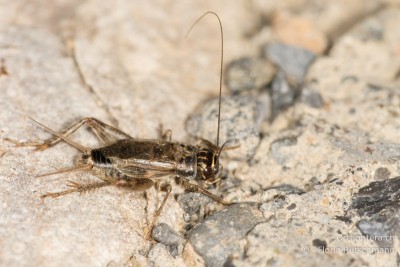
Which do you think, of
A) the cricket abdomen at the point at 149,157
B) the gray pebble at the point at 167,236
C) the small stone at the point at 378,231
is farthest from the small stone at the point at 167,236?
the small stone at the point at 378,231

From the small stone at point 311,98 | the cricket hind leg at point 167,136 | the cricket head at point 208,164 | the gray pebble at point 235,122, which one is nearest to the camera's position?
the cricket head at point 208,164

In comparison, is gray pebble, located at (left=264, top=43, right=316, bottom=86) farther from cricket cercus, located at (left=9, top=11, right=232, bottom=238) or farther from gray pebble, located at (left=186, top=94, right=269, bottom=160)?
cricket cercus, located at (left=9, top=11, right=232, bottom=238)

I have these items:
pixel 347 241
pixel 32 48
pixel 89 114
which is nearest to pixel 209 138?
pixel 89 114

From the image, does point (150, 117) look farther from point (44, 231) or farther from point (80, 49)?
point (44, 231)

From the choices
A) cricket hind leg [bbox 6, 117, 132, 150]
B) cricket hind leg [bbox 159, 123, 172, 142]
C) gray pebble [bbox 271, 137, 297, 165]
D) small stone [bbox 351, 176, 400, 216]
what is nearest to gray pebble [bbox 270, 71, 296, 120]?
gray pebble [bbox 271, 137, 297, 165]

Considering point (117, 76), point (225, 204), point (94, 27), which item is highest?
point (94, 27)

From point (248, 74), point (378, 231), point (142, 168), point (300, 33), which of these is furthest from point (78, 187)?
point (300, 33)

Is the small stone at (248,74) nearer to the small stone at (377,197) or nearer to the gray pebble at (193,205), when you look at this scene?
the gray pebble at (193,205)
